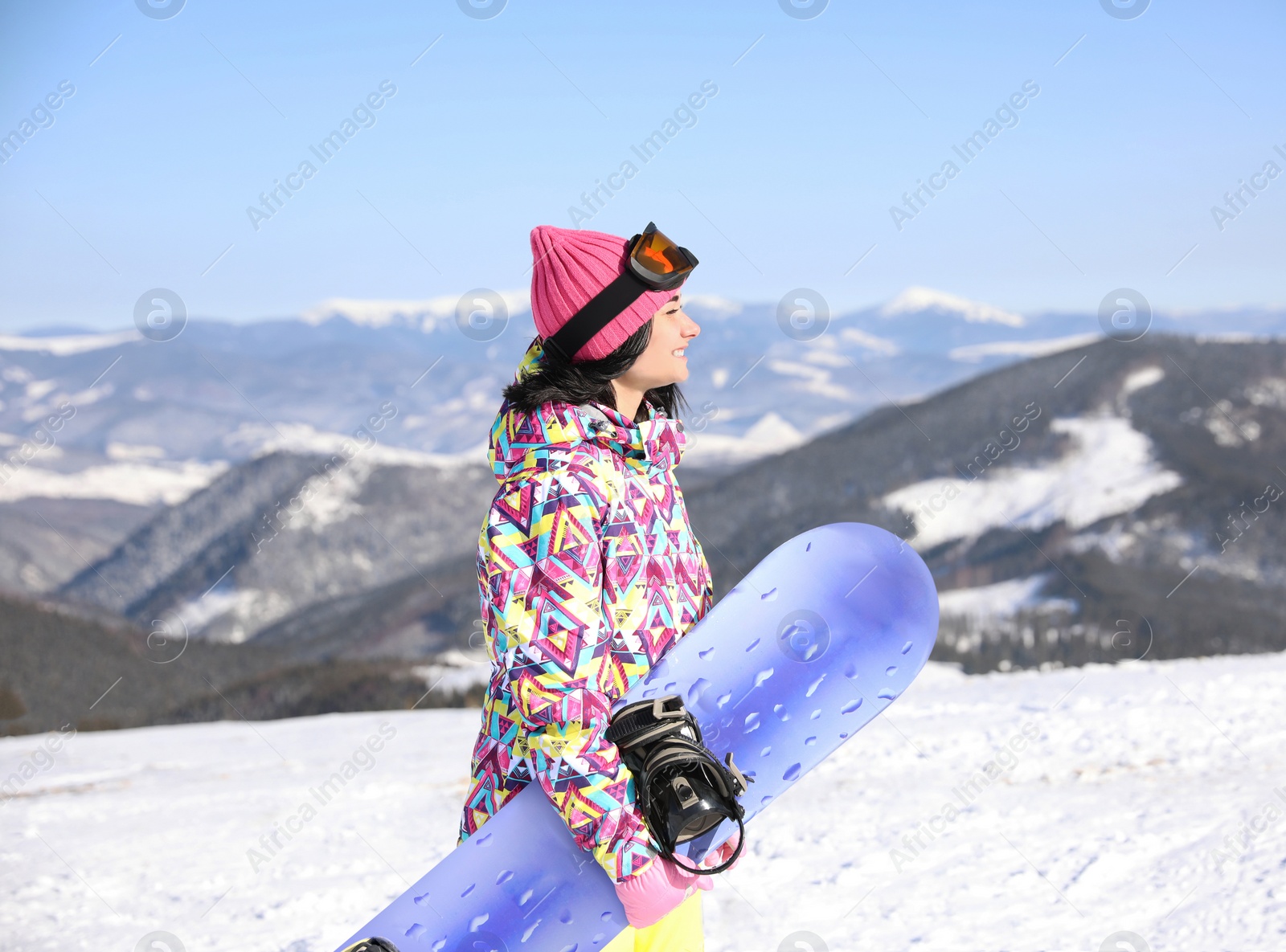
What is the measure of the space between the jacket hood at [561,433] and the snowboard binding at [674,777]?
55cm

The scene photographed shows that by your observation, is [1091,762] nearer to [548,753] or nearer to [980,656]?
[548,753]

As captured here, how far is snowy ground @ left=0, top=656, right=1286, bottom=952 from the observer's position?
391cm

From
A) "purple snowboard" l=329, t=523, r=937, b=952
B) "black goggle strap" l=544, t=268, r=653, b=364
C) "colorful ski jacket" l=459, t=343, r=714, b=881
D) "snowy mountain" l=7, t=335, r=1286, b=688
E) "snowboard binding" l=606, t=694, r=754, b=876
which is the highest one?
"black goggle strap" l=544, t=268, r=653, b=364

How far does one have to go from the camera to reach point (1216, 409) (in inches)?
3103

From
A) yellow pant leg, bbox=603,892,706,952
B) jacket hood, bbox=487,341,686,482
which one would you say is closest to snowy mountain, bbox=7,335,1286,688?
yellow pant leg, bbox=603,892,706,952

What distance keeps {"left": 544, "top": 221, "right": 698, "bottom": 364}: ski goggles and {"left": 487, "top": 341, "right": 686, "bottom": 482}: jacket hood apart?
0.08 m

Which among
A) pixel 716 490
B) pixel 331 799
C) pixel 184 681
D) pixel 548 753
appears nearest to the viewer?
pixel 548 753

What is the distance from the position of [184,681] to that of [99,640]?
20.2ft

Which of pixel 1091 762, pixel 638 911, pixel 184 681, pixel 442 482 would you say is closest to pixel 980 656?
pixel 1091 762

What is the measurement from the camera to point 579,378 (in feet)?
6.94

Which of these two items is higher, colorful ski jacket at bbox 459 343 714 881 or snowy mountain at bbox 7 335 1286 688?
colorful ski jacket at bbox 459 343 714 881

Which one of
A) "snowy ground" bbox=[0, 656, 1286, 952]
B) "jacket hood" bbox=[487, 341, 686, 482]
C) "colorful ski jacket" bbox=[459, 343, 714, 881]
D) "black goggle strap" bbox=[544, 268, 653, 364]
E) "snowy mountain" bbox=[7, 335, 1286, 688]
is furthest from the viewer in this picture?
"snowy mountain" bbox=[7, 335, 1286, 688]

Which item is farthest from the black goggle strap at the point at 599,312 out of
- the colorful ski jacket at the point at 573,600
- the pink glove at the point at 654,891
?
the pink glove at the point at 654,891

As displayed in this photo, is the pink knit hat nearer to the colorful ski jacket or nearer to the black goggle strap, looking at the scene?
the black goggle strap
